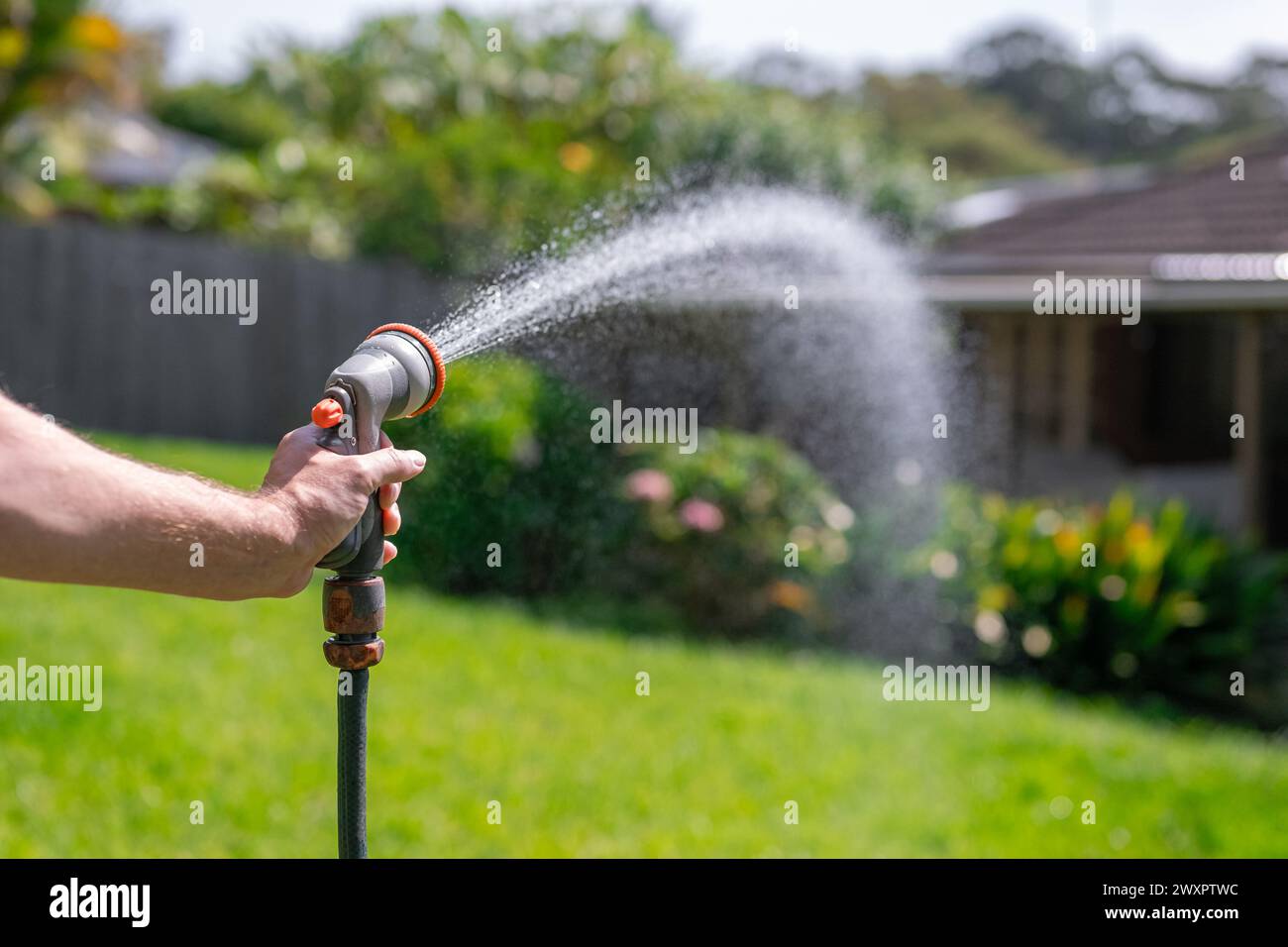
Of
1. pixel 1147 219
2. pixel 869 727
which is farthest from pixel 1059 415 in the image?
pixel 869 727

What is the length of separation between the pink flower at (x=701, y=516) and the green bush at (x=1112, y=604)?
48.3 inches

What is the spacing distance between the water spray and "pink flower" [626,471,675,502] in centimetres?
623

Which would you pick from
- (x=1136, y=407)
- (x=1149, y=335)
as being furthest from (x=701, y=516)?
(x=1149, y=335)

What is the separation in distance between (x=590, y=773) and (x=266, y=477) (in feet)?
11.9

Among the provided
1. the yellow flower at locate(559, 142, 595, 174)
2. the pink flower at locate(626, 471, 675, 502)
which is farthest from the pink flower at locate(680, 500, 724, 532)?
the yellow flower at locate(559, 142, 595, 174)

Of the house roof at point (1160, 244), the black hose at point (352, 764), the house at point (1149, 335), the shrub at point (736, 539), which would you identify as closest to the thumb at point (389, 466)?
the black hose at point (352, 764)

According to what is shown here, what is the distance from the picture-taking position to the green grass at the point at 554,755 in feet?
15.4

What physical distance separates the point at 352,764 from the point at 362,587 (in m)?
0.26

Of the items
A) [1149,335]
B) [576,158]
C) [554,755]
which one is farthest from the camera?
[1149,335]

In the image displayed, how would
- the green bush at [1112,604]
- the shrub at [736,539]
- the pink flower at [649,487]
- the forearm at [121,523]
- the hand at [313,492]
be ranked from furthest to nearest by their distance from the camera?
the pink flower at [649,487]
the shrub at [736,539]
the green bush at [1112,604]
the hand at [313,492]
the forearm at [121,523]

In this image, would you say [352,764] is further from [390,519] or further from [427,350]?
[427,350]

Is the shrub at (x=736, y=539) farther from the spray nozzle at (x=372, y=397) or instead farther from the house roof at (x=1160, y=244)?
the spray nozzle at (x=372, y=397)

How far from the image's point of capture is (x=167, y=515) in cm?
176
